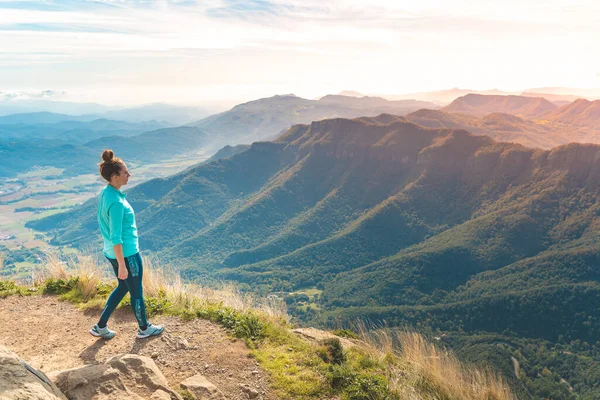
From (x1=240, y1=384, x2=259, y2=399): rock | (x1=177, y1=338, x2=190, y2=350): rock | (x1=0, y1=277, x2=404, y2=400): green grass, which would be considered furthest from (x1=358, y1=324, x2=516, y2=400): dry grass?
(x1=177, y1=338, x2=190, y2=350): rock

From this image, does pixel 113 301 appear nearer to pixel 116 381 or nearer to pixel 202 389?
pixel 116 381

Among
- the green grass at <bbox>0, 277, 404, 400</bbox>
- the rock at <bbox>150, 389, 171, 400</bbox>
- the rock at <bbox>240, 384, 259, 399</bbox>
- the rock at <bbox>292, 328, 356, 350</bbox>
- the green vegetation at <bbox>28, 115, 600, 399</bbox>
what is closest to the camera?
the rock at <bbox>150, 389, 171, 400</bbox>

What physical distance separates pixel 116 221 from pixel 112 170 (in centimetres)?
80

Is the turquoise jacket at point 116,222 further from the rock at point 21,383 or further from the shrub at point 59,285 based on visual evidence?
the shrub at point 59,285

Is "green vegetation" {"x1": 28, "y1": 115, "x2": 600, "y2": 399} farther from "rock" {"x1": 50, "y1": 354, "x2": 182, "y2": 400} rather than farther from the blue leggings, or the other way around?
"rock" {"x1": 50, "y1": 354, "x2": 182, "y2": 400}

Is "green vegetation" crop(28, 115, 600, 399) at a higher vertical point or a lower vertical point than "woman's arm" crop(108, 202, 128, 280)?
lower

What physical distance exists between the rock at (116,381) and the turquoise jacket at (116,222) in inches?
66.0

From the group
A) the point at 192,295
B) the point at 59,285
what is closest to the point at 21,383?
the point at 192,295

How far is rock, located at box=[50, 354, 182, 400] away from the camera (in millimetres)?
4371

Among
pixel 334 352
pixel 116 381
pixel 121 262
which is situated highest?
pixel 121 262

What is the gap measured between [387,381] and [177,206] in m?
175

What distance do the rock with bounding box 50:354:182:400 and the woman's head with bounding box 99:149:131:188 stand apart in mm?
2604

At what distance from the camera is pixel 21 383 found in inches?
144

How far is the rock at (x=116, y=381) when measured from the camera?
4.37 m
